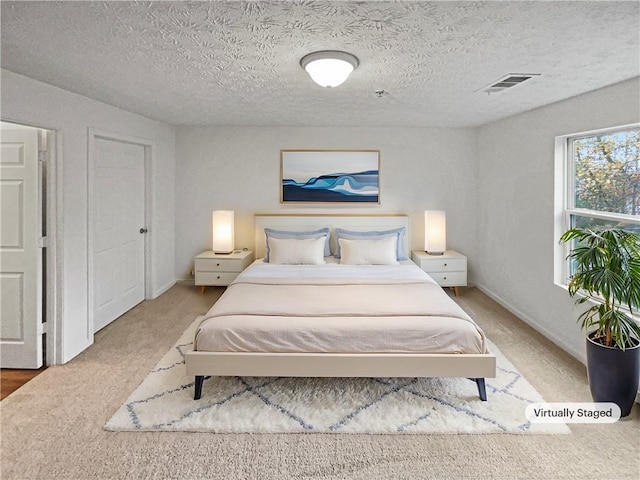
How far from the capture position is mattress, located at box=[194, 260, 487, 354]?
2.74 meters

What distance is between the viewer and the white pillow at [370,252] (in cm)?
486

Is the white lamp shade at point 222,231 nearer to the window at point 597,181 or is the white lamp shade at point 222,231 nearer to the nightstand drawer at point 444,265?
the nightstand drawer at point 444,265

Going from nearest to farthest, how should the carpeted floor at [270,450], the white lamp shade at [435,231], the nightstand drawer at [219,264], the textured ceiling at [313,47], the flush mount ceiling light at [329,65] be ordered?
1. the textured ceiling at [313,47]
2. the carpeted floor at [270,450]
3. the flush mount ceiling light at [329,65]
4. the nightstand drawer at [219,264]
5. the white lamp shade at [435,231]

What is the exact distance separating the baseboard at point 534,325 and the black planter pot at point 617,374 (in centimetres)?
76

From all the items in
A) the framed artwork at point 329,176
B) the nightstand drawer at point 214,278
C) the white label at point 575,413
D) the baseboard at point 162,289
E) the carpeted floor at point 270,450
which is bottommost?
the carpeted floor at point 270,450

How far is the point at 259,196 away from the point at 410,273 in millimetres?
2468

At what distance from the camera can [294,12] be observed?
1881mm

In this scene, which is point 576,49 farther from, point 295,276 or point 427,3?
point 295,276

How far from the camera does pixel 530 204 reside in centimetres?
424

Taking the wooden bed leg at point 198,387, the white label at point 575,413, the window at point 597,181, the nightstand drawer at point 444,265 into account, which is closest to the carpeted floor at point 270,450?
the white label at point 575,413

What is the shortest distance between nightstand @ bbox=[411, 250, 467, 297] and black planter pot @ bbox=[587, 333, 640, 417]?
2.64 m

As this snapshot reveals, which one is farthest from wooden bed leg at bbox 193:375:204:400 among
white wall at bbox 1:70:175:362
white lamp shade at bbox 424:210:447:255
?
white lamp shade at bbox 424:210:447:255

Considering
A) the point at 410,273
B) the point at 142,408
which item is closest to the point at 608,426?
the point at 410,273

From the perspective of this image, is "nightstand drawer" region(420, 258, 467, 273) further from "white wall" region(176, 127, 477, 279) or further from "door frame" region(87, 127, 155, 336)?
"door frame" region(87, 127, 155, 336)
